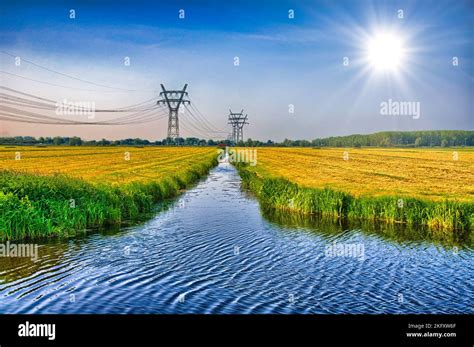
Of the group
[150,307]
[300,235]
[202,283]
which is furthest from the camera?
[300,235]

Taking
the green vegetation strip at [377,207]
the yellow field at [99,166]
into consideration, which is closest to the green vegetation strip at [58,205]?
the yellow field at [99,166]

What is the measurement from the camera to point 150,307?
10.7m

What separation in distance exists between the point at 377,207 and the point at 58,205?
1633cm

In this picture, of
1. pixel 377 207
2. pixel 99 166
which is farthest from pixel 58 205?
pixel 99 166

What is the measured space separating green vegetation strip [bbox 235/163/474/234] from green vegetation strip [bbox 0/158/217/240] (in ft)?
29.1

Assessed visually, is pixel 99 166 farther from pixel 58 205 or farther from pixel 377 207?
pixel 377 207

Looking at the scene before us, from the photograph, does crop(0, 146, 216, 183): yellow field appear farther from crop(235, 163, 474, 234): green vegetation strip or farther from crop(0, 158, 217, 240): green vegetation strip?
crop(235, 163, 474, 234): green vegetation strip

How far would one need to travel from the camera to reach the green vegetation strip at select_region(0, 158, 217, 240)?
18600 mm

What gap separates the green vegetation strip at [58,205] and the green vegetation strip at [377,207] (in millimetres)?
8864

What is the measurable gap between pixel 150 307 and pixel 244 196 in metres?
24.2
